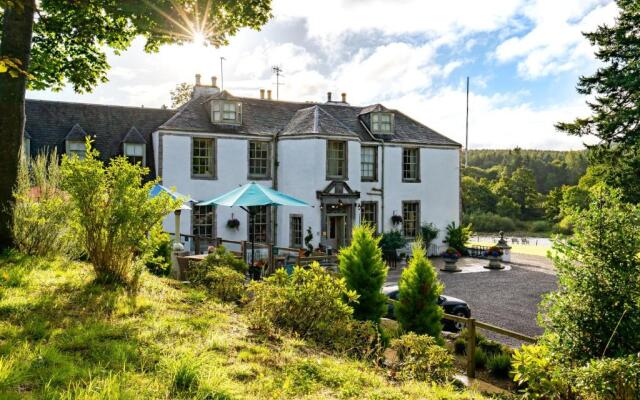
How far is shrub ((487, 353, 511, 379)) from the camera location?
8886 mm

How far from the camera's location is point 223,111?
23.7 meters

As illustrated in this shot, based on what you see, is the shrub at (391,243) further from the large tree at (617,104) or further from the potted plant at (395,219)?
the large tree at (617,104)

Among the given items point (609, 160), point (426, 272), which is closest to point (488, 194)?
point (609, 160)

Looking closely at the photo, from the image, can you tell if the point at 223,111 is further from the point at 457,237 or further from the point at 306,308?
the point at 306,308

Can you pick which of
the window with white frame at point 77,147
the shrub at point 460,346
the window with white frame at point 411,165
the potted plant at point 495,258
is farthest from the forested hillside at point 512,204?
A: the shrub at point 460,346

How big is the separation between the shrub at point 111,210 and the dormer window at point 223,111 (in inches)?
629

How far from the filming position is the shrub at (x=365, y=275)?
33.9 ft

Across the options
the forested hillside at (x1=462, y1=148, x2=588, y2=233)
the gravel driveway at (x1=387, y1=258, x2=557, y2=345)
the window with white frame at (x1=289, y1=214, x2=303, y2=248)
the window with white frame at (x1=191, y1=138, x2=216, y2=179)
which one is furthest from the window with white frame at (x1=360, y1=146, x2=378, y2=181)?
the forested hillside at (x1=462, y1=148, x2=588, y2=233)

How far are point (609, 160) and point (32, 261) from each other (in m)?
27.1

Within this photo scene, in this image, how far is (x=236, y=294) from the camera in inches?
364

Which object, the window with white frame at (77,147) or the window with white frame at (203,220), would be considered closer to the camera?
the window with white frame at (77,147)

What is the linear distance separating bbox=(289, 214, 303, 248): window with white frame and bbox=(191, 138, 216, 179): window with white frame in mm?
4553

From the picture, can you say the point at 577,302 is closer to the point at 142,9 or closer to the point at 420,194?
the point at 142,9

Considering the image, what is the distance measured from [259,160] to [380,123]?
25.1 ft
